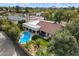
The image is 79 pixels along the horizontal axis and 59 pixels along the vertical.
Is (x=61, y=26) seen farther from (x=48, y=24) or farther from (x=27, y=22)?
(x=27, y=22)

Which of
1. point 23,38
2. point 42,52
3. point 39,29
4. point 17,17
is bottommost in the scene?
point 42,52

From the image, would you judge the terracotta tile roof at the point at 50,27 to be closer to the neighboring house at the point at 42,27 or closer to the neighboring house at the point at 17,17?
the neighboring house at the point at 42,27

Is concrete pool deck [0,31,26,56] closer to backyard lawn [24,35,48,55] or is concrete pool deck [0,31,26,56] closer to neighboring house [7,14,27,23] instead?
backyard lawn [24,35,48,55]

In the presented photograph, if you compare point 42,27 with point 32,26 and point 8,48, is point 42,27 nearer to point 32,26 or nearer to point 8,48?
point 32,26

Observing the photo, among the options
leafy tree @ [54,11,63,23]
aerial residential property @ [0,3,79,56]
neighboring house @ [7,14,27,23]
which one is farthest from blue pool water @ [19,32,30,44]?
leafy tree @ [54,11,63,23]

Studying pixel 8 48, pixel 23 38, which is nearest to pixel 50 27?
pixel 23 38
